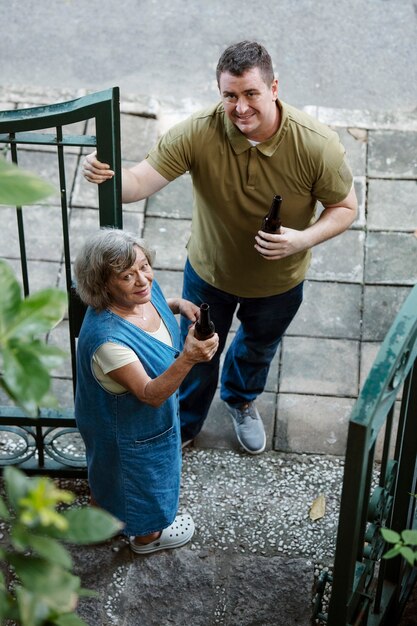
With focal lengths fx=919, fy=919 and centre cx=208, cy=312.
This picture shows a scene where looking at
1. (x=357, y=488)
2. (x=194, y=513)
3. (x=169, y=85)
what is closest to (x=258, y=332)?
(x=194, y=513)

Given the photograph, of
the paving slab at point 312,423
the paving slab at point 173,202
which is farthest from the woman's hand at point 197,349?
the paving slab at point 173,202

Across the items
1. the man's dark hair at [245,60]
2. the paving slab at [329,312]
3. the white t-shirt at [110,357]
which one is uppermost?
the man's dark hair at [245,60]

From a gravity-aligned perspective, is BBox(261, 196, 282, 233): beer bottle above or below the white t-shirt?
above

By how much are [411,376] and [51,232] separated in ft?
10.4

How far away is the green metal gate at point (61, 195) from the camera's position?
9.74 ft

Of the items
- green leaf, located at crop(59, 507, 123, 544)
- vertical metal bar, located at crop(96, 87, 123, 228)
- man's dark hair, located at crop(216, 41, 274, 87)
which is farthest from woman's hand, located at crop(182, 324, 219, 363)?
green leaf, located at crop(59, 507, 123, 544)

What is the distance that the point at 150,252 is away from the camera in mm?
3156

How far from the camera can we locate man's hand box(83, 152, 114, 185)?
10.2 feet

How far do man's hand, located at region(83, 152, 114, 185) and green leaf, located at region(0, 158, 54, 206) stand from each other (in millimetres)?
1973

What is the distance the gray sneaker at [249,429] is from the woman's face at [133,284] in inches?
53.0

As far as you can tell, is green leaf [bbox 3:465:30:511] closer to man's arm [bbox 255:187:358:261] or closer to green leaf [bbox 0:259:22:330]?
green leaf [bbox 0:259:22:330]

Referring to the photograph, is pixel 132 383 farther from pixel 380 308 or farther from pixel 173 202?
pixel 173 202

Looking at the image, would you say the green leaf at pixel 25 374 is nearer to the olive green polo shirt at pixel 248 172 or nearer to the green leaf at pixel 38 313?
the green leaf at pixel 38 313

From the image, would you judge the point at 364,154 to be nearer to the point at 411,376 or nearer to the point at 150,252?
the point at 150,252
